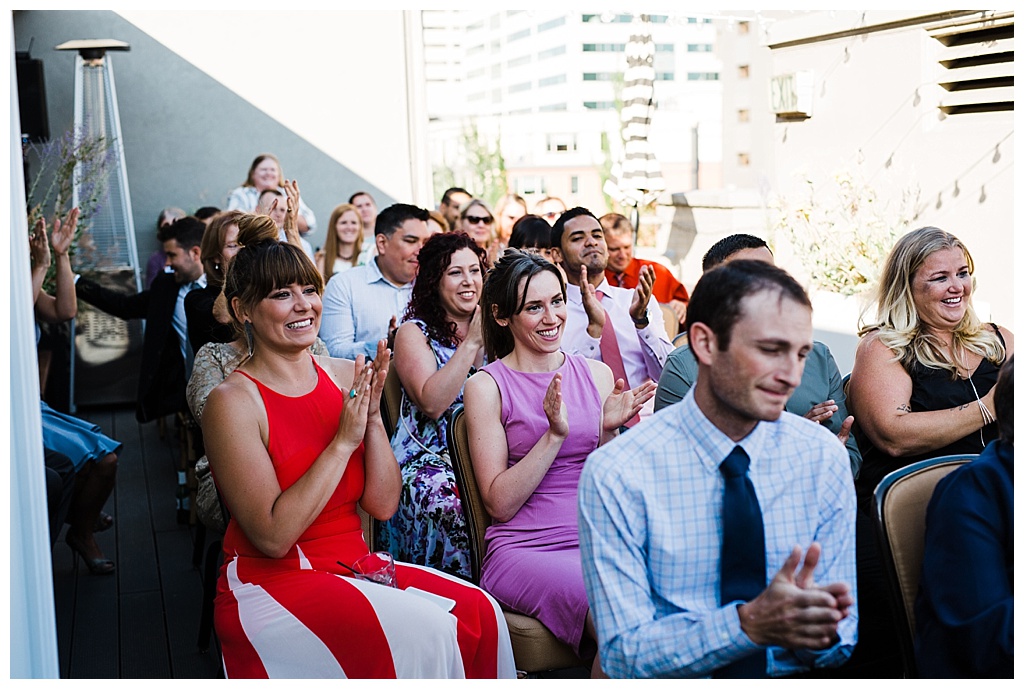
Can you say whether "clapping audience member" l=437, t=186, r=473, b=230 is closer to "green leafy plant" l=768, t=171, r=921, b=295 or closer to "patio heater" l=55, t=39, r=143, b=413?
"green leafy plant" l=768, t=171, r=921, b=295

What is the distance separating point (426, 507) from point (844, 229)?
4.39 m

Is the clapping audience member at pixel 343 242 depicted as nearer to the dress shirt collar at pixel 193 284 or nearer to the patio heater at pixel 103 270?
the dress shirt collar at pixel 193 284

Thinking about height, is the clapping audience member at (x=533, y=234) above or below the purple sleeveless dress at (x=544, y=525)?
above

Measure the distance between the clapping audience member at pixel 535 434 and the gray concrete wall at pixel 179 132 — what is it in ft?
20.6

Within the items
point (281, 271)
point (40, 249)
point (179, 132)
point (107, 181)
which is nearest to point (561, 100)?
point (179, 132)

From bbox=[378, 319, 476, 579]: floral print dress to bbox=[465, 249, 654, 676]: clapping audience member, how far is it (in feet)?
1.07

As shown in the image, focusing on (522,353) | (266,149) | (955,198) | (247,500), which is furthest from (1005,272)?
(266,149)

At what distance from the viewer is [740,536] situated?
1765mm

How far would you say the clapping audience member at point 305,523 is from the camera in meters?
2.27

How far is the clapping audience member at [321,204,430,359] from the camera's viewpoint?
436 cm

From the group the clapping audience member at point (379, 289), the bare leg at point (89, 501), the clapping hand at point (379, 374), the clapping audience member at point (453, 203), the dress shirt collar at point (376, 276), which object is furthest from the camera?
the clapping audience member at point (453, 203)

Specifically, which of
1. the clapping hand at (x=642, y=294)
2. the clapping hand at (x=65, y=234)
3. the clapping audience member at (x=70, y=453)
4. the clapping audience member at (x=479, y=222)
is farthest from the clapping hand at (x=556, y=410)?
the clapping audience member at (x=479, y=222)

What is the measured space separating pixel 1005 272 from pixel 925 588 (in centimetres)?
420

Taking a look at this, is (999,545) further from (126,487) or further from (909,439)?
(126,487)
